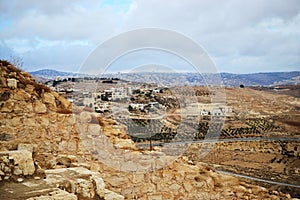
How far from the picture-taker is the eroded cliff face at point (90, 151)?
737 centimetres

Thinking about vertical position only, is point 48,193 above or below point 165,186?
above

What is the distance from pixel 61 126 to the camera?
7.71 metres

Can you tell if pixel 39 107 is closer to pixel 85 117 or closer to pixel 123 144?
pixel 85 117

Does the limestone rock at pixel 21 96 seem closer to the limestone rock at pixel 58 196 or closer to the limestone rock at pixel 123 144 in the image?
the limestone rock at pixel 123 144

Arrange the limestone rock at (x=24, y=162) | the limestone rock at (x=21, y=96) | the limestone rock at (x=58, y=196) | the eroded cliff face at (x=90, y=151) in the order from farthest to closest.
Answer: the limestone rock at (x=21, y=96), the eroded cliff face at (x=90, y=151), the limestone rock at (x=24, y=162), the limestone rock at (x=58, y=196)

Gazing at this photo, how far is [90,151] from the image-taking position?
7641 millimetres

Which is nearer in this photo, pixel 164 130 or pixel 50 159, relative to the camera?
pixel 50 159

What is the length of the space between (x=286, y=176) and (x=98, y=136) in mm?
25966

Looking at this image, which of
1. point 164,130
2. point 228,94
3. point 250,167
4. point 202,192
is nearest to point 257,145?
point 250,167

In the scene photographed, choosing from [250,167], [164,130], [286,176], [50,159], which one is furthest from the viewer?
[164,130]

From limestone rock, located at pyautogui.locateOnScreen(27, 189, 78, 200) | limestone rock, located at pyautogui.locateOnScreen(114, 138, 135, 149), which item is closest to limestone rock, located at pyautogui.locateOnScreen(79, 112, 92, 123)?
limestone rock, located at pyautogui.locateOnScreen(114, 138, 135, 149)

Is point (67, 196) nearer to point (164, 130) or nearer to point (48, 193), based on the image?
point (48, 193)

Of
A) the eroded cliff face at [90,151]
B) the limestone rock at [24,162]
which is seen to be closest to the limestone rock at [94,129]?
the eroded cliff face at [90,151]

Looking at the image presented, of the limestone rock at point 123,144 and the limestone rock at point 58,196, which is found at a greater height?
the limestone rock at point 123,144
